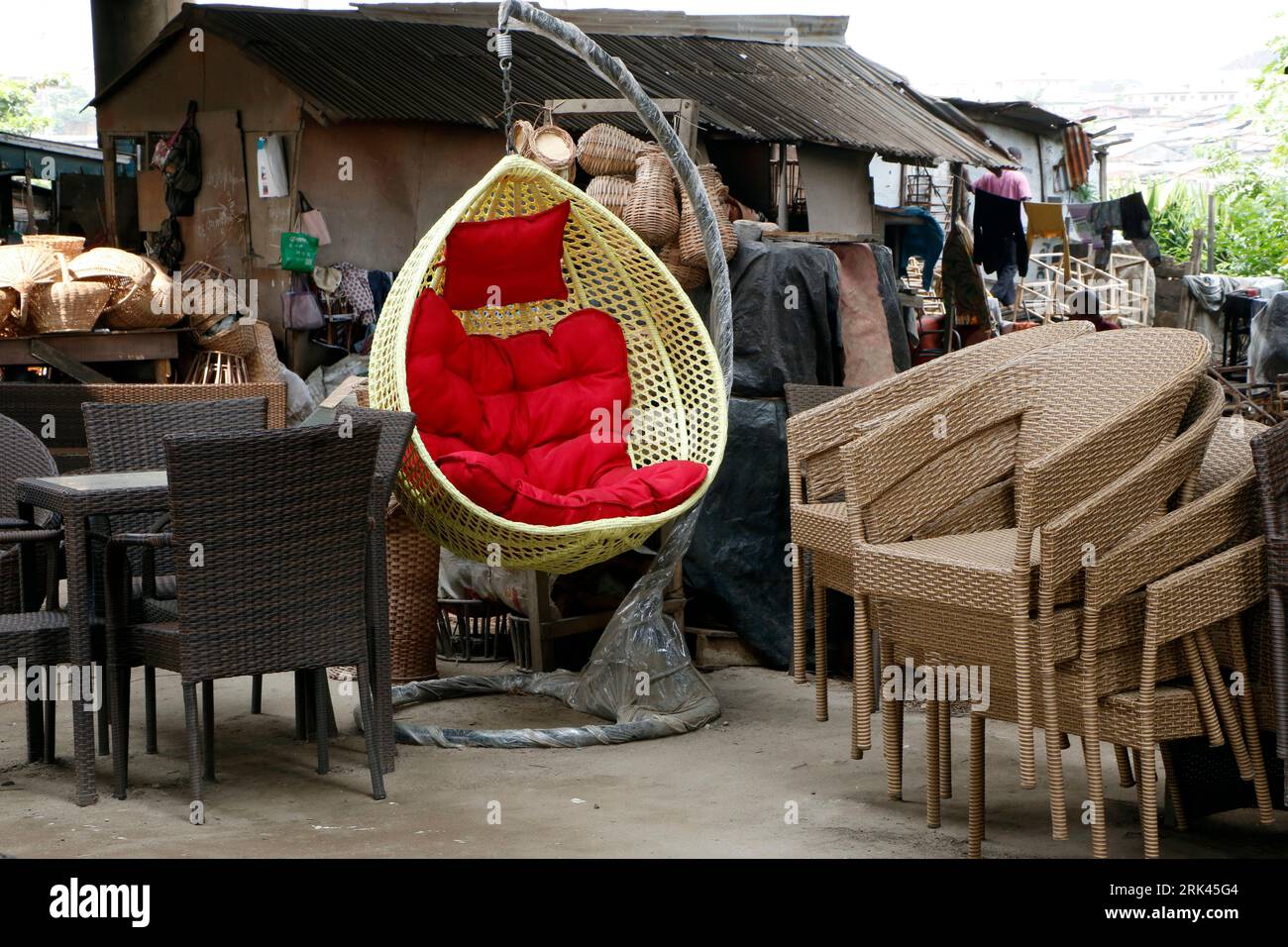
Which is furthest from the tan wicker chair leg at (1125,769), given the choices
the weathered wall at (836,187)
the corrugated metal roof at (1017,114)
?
the corrugated metal roof at (1017,114)

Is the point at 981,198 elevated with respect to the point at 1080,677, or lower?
elevated

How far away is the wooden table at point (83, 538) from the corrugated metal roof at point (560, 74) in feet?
21.1

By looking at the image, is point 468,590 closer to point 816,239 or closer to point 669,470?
point 669,470

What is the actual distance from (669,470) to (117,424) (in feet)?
6.00

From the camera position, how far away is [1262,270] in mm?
24656

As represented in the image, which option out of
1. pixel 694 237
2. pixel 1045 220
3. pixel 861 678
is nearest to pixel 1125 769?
pixel 861 678

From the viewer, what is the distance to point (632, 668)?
189 inches

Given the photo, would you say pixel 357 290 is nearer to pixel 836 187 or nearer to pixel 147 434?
pixel 836 187

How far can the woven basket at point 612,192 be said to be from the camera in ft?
19.3

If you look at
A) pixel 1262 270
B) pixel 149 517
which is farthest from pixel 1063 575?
pixel 1262 270

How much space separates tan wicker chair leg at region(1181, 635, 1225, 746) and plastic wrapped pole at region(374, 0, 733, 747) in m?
1.95

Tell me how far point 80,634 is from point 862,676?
6.72ft

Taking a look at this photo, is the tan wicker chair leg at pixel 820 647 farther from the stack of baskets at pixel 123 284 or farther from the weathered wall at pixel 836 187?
the weathered wall at pixel 836 187

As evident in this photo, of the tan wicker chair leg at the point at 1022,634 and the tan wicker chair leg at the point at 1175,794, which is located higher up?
the tan wicker chair leg at the point at 1022,634
